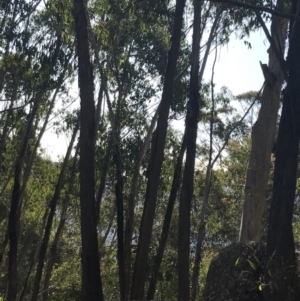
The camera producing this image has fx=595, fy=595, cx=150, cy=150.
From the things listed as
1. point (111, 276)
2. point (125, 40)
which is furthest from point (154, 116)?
point (111, 276)

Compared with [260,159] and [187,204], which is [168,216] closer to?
[260,159]

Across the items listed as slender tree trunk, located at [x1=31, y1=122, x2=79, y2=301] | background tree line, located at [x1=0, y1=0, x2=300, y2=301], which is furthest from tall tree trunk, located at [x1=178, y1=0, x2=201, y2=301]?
slender tree trunk, located at [x1=31, y1=122, x2=79, y2=301]

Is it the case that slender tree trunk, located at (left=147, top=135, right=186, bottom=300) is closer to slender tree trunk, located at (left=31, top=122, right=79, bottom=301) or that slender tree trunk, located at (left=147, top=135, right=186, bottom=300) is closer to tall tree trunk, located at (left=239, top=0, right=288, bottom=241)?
tall tree trunk, located at (left=239, top=0, right=288, bottom=241)

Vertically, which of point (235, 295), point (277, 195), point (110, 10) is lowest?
point (235, 295)

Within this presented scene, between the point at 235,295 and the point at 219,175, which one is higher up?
the point at 219,175

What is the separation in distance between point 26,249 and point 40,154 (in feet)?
15.0

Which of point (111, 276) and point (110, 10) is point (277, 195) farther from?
point (111, 276)

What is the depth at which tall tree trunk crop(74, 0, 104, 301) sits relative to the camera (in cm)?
863

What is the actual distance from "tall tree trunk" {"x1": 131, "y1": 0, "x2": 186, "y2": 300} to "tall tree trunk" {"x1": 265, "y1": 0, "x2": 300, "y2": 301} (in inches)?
152

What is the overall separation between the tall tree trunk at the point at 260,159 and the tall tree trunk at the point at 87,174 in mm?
4738

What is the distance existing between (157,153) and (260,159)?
10.4 ft

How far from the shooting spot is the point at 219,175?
86.2 feet

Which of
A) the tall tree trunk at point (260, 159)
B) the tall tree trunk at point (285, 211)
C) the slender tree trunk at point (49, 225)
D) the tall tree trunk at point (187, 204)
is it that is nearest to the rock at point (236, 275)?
the tall tree trunk at point (187, 204)

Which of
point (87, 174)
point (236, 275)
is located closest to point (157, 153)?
point (87, 174)
